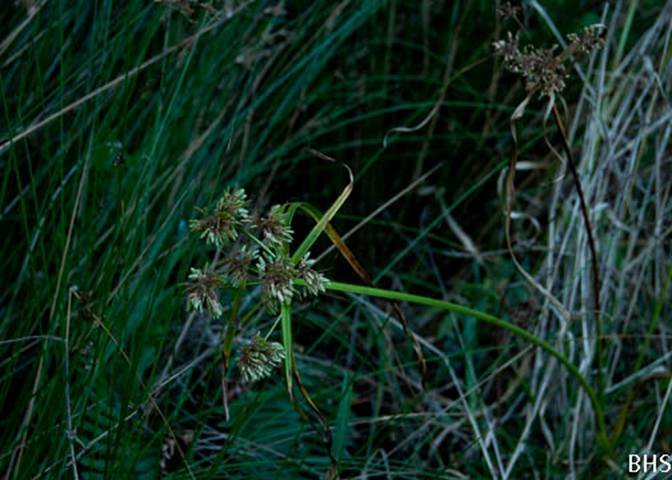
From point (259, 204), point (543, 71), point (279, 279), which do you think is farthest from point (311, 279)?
point (259, 204)

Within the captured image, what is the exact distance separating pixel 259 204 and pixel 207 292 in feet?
2.85

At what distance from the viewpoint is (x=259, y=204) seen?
1807mm

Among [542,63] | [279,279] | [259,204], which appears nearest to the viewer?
[279,279]

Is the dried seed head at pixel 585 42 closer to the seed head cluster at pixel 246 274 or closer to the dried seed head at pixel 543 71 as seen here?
the dried seed head at pixel 543 71

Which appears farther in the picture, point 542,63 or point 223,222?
point 542,63

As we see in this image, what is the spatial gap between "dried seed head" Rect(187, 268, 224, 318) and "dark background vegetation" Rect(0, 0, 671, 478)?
0.77ft

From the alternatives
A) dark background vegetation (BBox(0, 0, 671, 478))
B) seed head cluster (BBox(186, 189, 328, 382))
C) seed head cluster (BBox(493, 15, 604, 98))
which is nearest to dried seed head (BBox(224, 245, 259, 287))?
seed head cluster (BBox(186, 189, 328, 382))

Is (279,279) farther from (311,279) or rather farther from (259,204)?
(259,204)

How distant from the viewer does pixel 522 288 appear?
197 cm

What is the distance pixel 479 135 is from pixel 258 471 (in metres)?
0.92

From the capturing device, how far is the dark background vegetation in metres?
1.35

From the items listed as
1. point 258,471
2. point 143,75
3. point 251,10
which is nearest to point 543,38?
point 251,10

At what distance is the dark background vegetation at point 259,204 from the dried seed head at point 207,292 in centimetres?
23

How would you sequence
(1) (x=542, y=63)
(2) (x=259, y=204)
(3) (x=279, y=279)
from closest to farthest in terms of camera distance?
(3) (x=279, y=279) < (1) (x=542, y=63) < (2) (x=259, y=204)
